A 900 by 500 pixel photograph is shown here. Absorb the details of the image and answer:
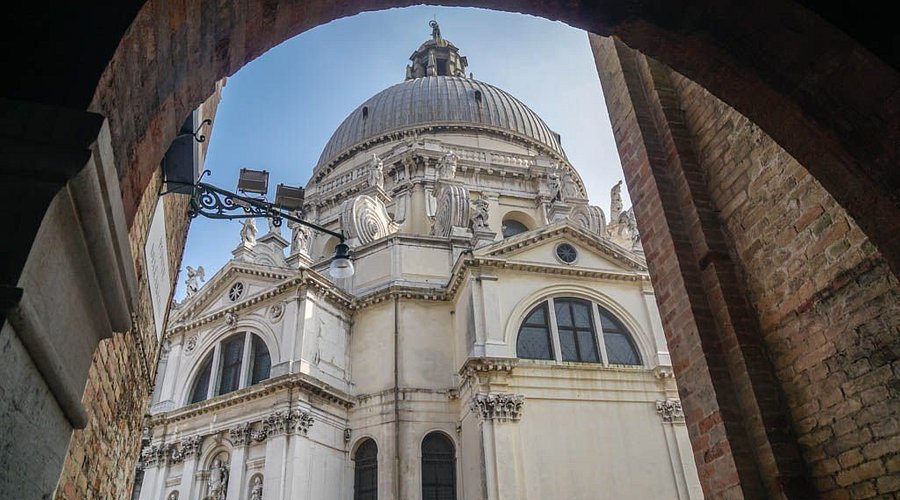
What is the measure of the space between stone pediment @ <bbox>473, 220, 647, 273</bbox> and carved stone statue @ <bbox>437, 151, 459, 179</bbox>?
8208 mm

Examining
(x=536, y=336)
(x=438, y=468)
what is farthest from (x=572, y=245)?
(x=438, y=468)

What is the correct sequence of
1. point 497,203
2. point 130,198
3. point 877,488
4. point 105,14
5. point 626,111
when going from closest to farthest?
point 105,14, point 130,198, point 877,488, point 626,111, point 497,203

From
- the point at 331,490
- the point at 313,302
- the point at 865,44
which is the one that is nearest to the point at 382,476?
the point at 331,490

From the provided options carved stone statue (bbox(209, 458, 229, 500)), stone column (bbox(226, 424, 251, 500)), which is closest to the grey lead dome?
stone column (bbox(226, 424, 251, 500))

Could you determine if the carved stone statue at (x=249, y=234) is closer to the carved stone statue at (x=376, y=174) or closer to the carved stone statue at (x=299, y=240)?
the carved stone statue at (x=299, y=240)

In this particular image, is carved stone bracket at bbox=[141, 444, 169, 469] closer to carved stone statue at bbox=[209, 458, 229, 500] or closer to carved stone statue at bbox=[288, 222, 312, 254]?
carved stone statue at bbox=[209, 458, 229, 500]

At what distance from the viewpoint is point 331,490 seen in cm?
1791

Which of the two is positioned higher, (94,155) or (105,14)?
(105,14)

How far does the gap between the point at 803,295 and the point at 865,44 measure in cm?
212

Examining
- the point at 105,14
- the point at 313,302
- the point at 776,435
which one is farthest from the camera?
the point at 313,302

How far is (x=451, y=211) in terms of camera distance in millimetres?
23984

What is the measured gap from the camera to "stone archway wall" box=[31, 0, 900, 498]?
11.1ft

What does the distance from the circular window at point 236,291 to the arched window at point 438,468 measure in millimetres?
8656

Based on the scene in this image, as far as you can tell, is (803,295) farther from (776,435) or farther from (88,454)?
(88,454)
